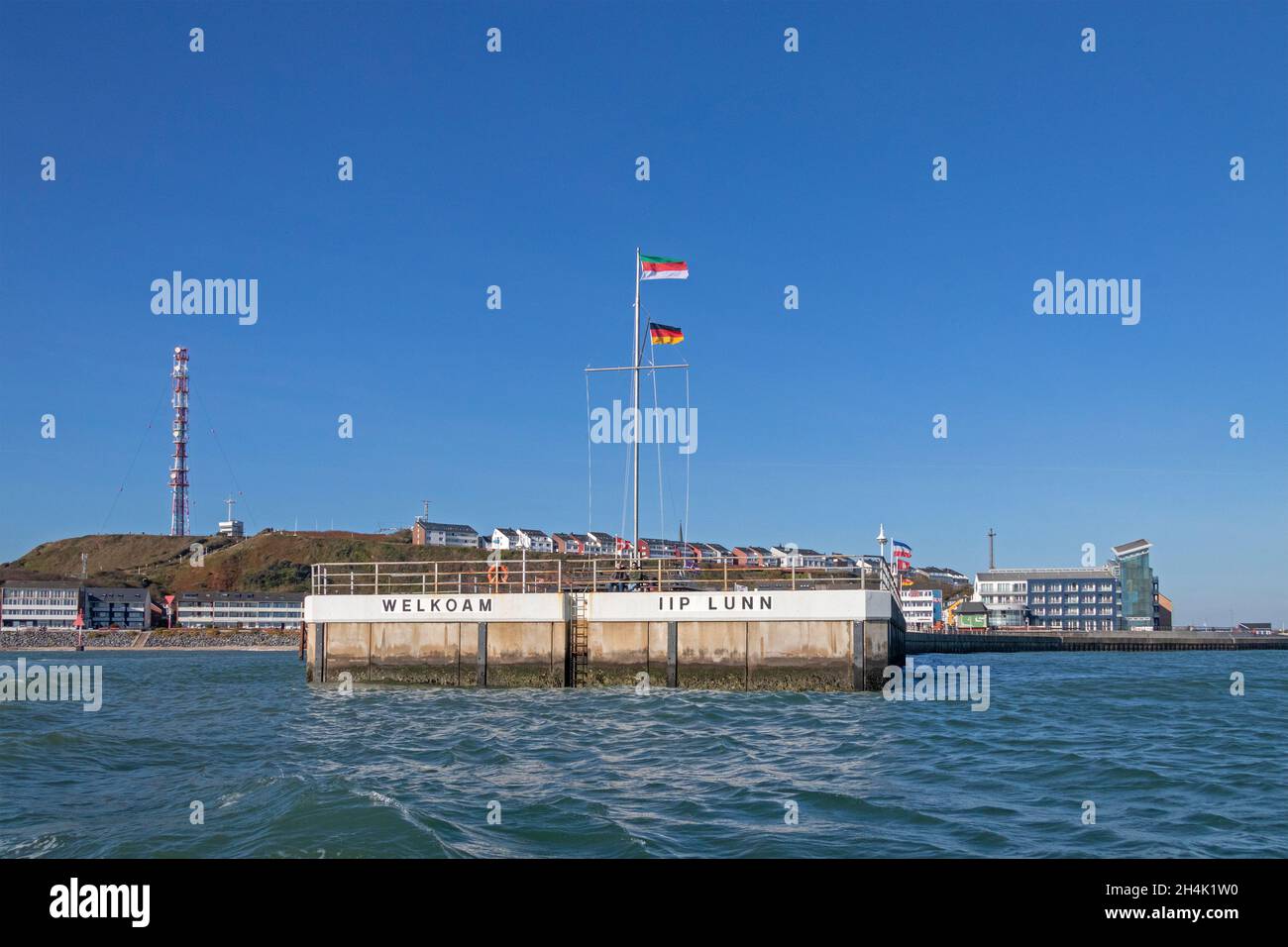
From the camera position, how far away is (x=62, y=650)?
119 meters

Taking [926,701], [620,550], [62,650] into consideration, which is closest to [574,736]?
[926,701]

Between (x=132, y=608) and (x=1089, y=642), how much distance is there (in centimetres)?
14003

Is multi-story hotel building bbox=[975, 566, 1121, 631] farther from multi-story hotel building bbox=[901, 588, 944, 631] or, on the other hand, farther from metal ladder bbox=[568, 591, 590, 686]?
metal ladder bbox=[568, 591, 590, 686]

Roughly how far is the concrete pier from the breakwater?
61.0m

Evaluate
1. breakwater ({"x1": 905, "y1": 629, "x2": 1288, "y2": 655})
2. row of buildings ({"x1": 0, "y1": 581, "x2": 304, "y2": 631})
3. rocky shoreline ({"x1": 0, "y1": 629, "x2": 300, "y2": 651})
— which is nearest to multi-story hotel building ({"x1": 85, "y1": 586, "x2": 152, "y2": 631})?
row of buildings ({"x1": 0, "y1": 581, "x2": 304, "y2": 631})

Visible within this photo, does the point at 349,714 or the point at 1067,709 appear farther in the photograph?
the point at 1067,709

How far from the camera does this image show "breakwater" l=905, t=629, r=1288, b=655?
3529 inches

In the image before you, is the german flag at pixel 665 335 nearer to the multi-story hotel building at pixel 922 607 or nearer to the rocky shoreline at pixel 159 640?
the rocky shoreline at pixel 159 640

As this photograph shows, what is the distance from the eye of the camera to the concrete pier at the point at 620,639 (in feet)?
88.0

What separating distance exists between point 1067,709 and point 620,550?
1517 centimetres

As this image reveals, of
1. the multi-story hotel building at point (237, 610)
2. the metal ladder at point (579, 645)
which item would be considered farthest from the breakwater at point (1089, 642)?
the multi-story hotel building at point (237, 610)

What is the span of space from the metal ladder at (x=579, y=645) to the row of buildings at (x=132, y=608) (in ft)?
473

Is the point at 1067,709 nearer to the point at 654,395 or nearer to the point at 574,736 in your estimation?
the point at 574,736

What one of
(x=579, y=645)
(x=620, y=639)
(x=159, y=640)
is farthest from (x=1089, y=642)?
(x=159, y=640)
